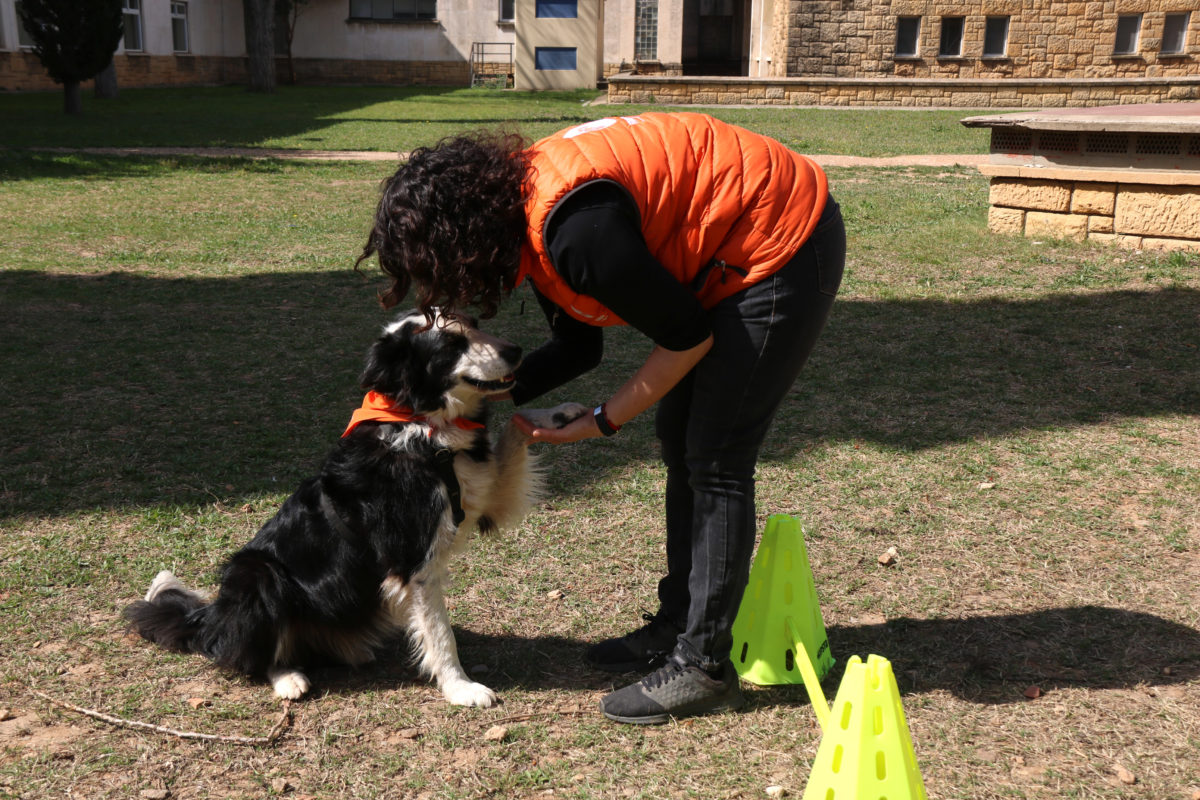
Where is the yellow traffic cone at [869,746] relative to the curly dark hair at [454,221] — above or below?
below

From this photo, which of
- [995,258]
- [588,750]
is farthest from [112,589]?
[995,258]

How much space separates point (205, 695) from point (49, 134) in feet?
61.3

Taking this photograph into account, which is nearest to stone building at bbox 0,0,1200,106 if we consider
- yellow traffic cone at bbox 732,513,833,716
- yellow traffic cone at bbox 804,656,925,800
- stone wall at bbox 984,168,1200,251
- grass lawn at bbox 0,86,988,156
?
grass lawn at bbox 0,86,988,156

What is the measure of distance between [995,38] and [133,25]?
27813mm

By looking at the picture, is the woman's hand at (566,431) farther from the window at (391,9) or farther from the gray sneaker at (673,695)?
the window at (391,9)

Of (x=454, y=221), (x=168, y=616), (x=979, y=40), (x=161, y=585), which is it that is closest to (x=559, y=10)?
(x=979, y=40)

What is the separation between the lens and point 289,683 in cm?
315

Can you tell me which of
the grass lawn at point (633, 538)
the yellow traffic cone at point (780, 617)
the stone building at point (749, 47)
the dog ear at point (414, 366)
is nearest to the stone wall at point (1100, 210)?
the grass lawn at point (633, 538)

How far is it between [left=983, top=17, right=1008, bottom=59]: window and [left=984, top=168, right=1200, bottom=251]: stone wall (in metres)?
22.6

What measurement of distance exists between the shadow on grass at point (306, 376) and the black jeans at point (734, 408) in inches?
75.4

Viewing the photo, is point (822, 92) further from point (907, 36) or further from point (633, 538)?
point (633, 538)

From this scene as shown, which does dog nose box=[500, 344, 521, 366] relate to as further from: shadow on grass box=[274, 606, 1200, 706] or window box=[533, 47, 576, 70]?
window box=[533, 47, 576, 70]

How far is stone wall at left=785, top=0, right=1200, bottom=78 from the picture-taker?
28.6 metres

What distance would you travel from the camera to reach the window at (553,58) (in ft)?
112
